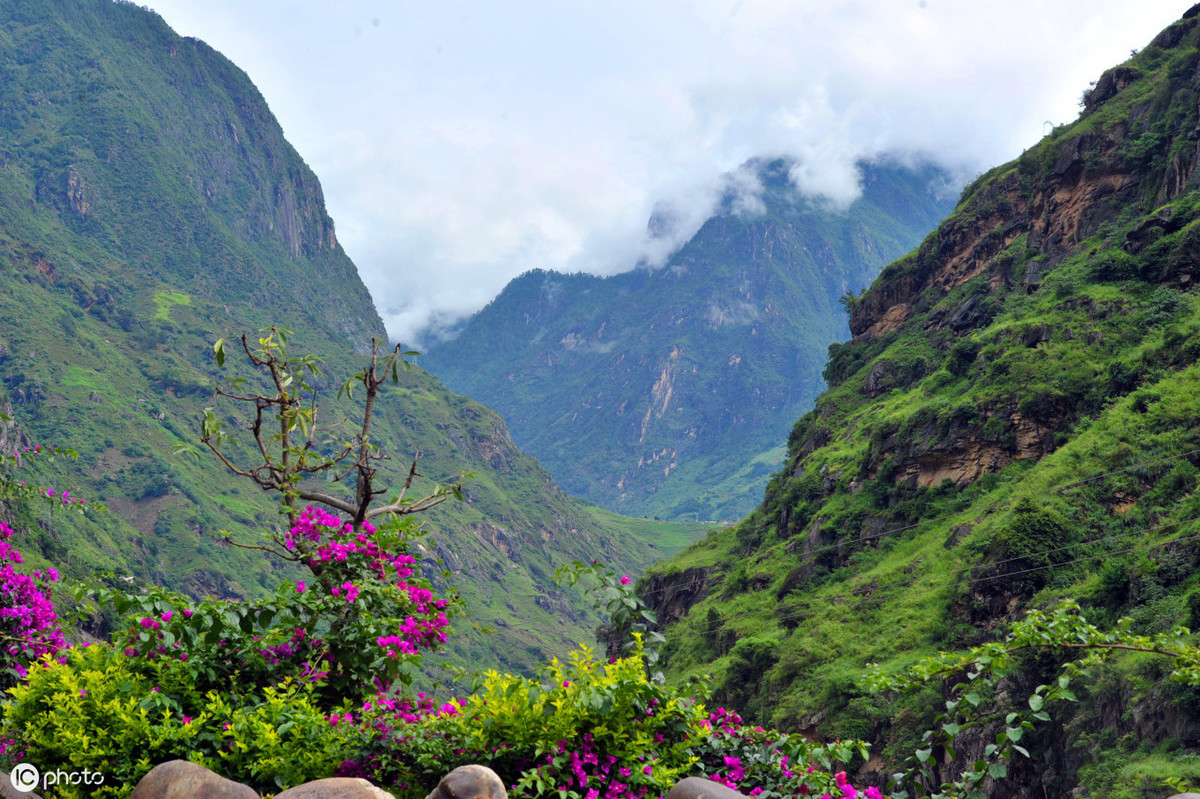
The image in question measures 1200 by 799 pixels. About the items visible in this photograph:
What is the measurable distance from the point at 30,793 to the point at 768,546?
61.0 meters

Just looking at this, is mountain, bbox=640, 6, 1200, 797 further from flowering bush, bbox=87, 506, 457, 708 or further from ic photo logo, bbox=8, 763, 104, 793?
ic photo logo, bbox=8, 763, 104, 793

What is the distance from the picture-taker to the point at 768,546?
6544 centimetres

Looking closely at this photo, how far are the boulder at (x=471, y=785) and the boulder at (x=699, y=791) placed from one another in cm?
133

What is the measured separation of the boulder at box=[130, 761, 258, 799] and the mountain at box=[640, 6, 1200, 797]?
18437 mm

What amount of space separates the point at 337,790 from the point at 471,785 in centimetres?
104

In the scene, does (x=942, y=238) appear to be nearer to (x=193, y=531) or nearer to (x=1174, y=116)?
(x=1174, y=116)

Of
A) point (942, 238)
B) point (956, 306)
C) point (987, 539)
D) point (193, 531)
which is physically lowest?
point (987, 539)

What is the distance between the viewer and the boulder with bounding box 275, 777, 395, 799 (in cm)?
677

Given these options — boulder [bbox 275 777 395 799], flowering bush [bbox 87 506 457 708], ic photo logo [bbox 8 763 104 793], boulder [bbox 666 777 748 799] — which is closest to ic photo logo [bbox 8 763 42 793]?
ic photo logo [bbox 8 763 104 793]

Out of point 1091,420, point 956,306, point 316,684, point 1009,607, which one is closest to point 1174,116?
point 956,306

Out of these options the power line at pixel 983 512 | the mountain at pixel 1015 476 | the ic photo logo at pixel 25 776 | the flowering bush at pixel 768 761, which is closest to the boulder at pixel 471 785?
the flowering bush at pixel 768 761

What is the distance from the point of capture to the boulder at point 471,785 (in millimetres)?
6707

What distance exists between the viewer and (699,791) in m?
6.86

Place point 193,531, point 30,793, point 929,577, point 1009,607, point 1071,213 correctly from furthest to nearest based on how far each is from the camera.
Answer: point 193,531
point 1071,213
point 929,577
point 1009,607
point 30,793
